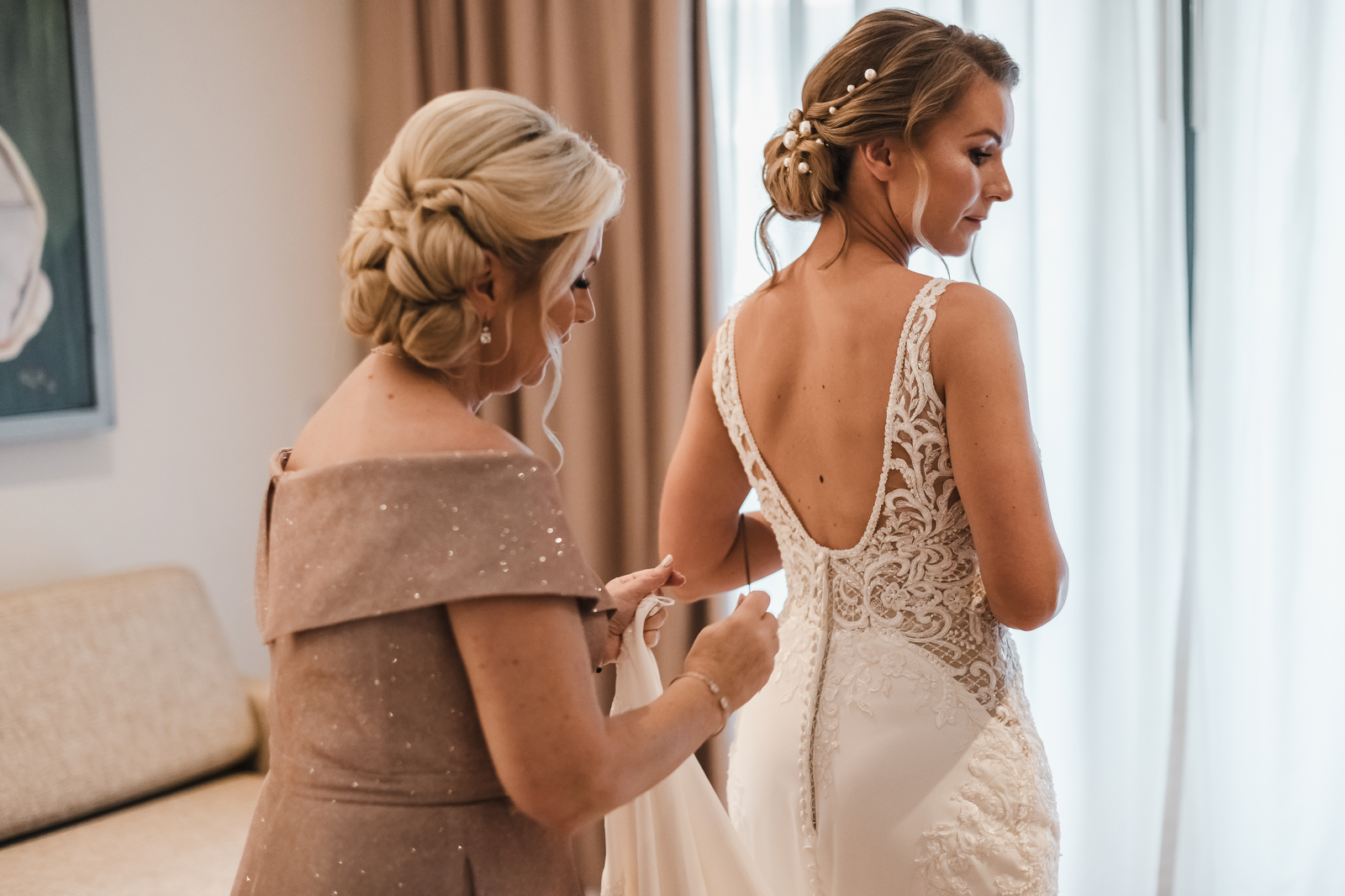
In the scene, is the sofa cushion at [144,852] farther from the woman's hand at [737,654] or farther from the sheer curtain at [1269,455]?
the sheer curtain at [1269,455]

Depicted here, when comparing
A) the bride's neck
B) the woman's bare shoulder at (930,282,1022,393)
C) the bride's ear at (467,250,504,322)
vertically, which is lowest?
the woman's bare shoulder at (930,282,1022,393)

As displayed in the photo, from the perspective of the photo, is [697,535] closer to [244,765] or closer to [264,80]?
[244,765]

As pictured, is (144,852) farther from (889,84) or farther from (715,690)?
(889,84)

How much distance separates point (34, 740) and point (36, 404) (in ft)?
2.43

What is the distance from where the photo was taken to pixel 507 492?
0.99 metres

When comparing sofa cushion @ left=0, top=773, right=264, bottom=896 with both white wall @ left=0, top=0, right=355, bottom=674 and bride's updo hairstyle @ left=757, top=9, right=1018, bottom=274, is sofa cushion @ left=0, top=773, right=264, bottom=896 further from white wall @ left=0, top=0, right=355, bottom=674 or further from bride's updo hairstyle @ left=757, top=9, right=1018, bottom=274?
bride's updo hairstyle @ left=757, top=9, right=1018, bottom=274

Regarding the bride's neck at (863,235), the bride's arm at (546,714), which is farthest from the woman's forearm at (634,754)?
the bride's neck at (863,235)

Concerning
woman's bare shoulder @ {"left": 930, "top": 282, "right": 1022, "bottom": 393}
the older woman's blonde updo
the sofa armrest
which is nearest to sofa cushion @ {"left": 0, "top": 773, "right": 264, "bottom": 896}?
the sofa armrest

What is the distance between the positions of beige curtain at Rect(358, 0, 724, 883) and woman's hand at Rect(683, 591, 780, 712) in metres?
1.67

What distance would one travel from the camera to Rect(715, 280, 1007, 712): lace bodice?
4.48ft

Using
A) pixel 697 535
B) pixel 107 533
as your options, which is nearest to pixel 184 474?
pixel 107 533

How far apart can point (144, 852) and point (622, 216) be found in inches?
70.0

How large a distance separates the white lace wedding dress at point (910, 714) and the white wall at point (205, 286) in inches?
74.8

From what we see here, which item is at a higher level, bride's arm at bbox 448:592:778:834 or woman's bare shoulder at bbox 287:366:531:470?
woman's bare shoulder at bbox 287:366:531:470
